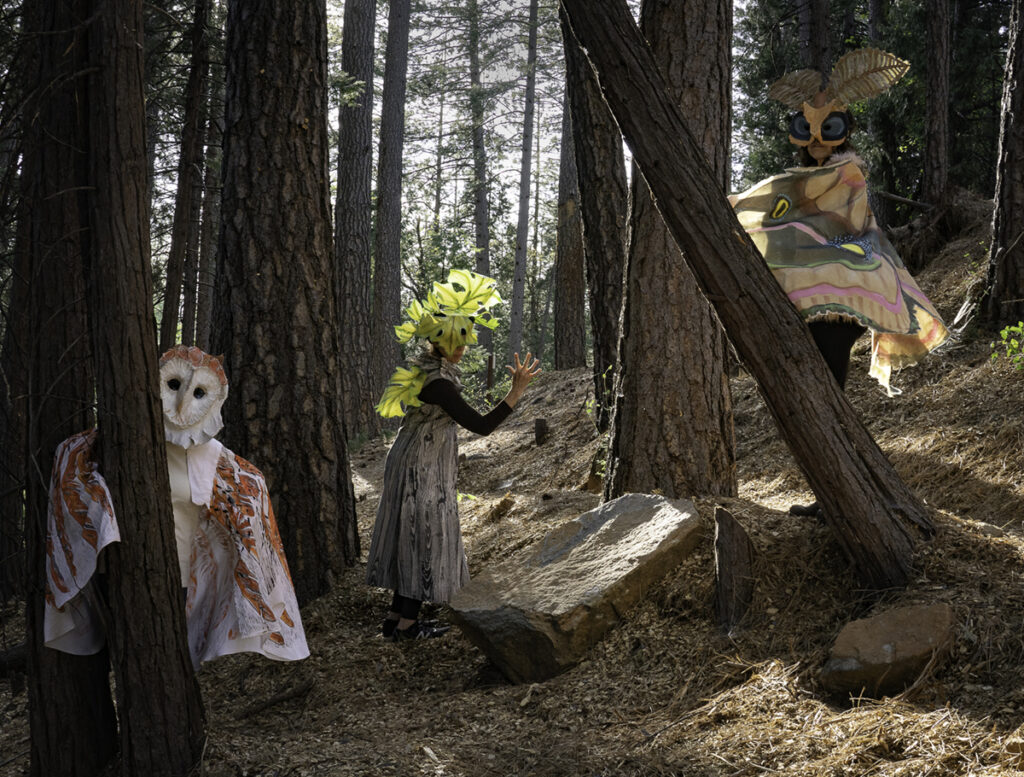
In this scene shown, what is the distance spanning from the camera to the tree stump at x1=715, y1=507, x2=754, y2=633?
420cm

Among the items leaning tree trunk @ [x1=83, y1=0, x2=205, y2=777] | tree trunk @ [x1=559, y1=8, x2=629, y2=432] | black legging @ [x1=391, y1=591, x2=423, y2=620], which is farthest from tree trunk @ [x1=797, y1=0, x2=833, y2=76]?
leaning tree trunk @ [x1=83, y1=0, x2=205, y2=777]

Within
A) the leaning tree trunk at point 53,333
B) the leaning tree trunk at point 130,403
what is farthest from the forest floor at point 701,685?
the leaning tree trunk at point 53,333

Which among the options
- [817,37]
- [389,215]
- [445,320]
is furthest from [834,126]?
[389,215]

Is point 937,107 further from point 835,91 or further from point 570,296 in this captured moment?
point 835,91

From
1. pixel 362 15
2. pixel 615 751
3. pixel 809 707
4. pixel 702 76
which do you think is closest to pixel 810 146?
pixel 702 76

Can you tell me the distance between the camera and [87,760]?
3791mm

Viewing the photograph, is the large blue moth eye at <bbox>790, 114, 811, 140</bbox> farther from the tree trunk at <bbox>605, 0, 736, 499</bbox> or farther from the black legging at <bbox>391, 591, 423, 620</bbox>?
the black legging at <bbox>391, 591, 423, 620</bbox>

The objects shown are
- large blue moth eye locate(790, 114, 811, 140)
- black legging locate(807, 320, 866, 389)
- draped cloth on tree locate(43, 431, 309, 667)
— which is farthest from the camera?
large blue moth eye locate(790, 114, 811, 140)

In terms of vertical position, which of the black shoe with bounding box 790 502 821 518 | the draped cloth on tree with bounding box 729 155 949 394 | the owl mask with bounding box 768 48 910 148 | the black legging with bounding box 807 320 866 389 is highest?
the owl mask with bounding box 768 48 910 148

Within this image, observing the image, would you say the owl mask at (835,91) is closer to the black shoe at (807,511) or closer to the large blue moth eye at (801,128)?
the large blue moth eye at (801,128)

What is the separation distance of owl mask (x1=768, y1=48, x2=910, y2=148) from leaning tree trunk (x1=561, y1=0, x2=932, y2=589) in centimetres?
115

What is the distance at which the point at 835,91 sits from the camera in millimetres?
4758

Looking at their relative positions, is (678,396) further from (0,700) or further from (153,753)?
(0,700)

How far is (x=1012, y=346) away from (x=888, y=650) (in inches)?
156
